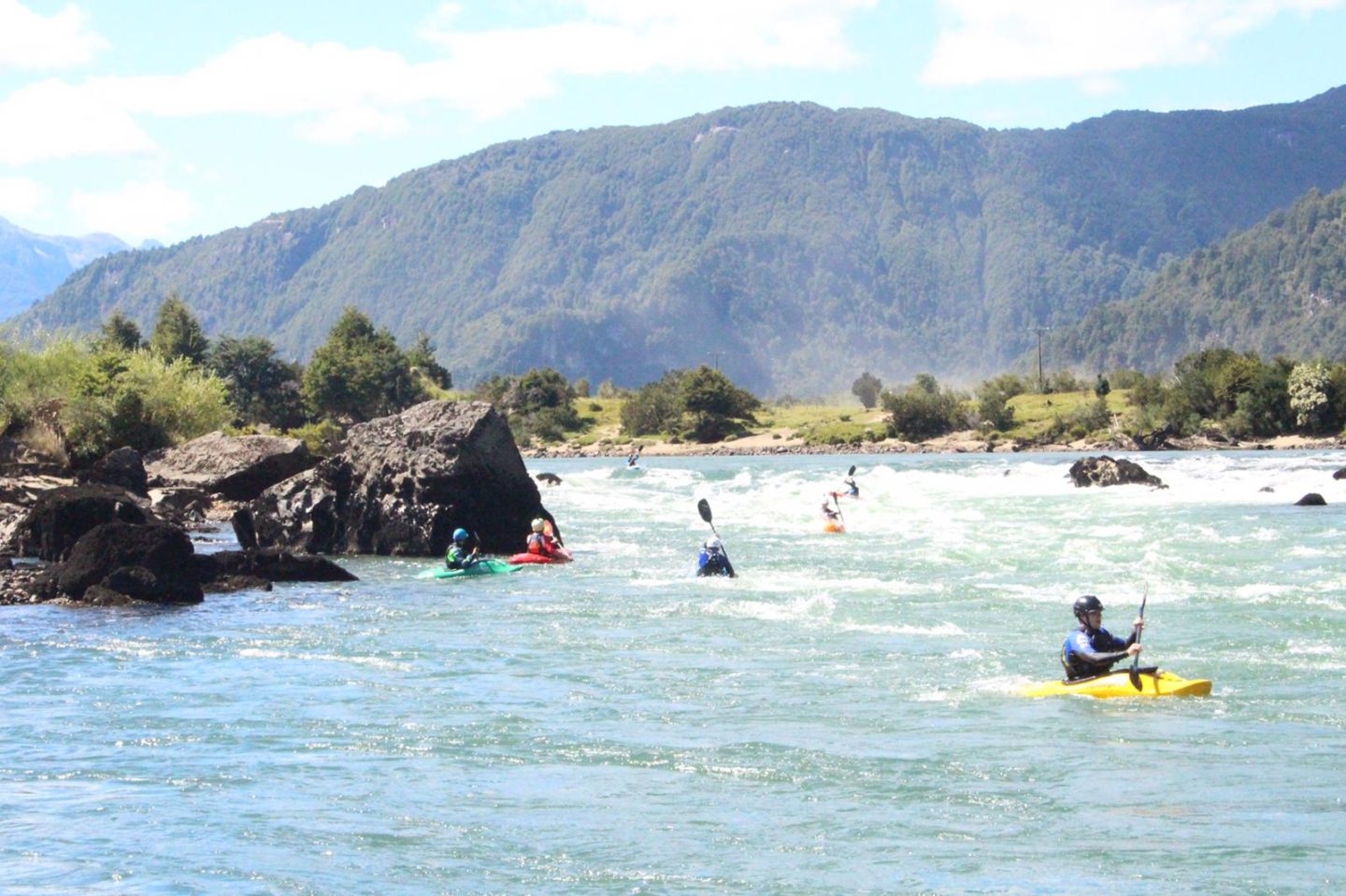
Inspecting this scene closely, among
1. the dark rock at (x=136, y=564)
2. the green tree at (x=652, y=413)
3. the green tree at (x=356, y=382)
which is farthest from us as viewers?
the green tree at (x=652, y=413)

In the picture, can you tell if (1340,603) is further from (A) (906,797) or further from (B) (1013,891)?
(B) (1013,891)

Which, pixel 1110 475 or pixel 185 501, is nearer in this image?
pixel 185 501

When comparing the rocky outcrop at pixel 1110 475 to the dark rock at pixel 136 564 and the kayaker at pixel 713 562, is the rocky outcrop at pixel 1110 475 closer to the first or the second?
the kayaker at pixel 713 562

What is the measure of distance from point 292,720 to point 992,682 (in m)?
7.62

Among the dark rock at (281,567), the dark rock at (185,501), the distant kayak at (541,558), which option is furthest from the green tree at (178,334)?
the dark rock at (281,567)

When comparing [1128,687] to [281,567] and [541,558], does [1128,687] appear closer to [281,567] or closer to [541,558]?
[541,558]

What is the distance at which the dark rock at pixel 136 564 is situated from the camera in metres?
25.0

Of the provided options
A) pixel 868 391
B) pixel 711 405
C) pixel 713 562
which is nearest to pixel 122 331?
pixel 711 405

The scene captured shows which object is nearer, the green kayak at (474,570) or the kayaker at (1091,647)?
the kayaker at (1091,647)

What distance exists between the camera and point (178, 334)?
95875mm

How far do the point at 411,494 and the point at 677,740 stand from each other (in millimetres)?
19920

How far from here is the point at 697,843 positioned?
12070 millimetres

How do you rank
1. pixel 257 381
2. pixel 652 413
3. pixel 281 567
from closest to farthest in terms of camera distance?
pixel 281 567
pixel 257 381
pixel 652 413

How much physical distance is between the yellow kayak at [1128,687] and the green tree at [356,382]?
87.8 metres
